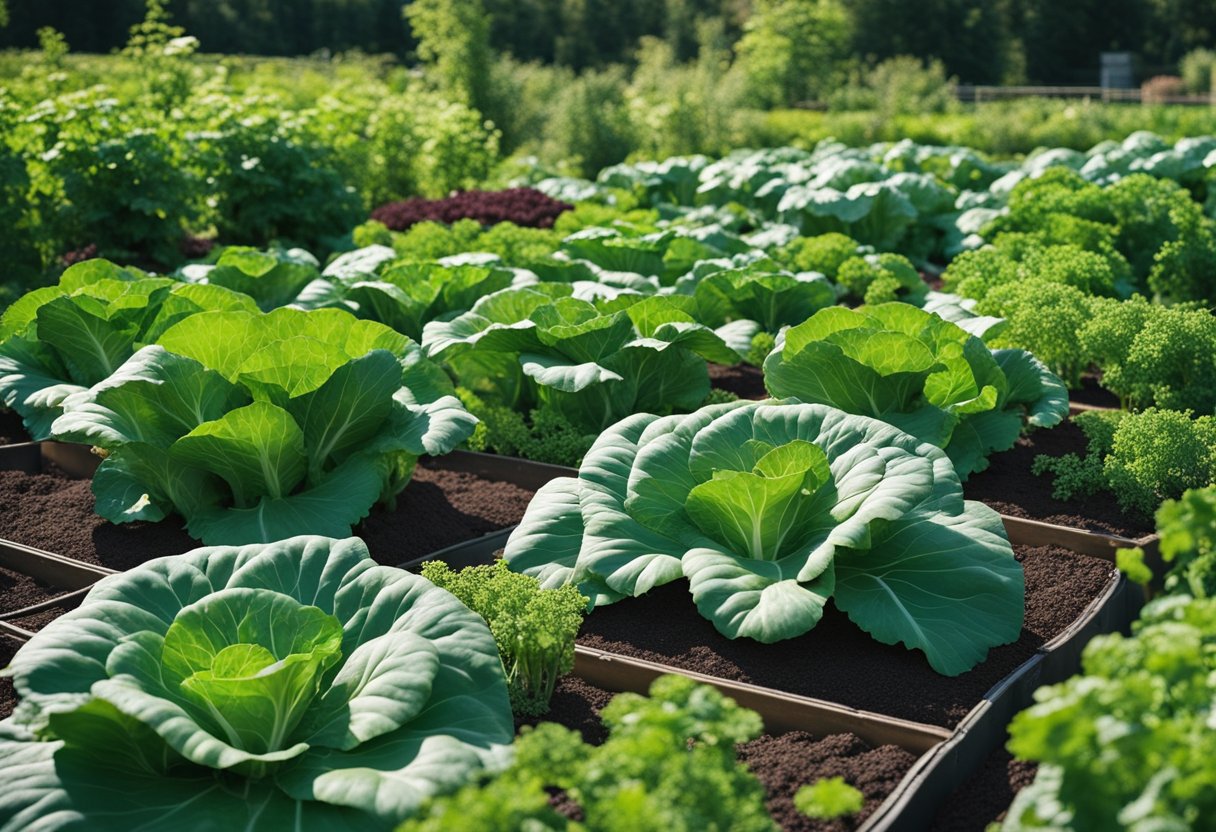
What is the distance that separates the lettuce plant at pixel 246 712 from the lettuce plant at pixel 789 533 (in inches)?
32.2

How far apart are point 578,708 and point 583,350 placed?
211 cm

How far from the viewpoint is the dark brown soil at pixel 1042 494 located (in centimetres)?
441

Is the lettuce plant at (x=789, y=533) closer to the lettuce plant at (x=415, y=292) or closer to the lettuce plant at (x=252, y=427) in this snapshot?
the lettuce plant at (x=252, y=427)

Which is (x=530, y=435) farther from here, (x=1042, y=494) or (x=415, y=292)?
(x=1042, y=494)

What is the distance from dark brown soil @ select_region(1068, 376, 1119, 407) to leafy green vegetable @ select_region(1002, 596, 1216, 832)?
416 cm

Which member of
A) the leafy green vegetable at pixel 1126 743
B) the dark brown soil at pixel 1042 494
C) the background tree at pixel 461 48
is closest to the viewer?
the leafy green vegetable at pixel 1126 743

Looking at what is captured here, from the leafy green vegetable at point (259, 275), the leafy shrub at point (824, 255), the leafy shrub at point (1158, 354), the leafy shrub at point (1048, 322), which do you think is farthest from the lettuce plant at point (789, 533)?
the leafy shrub at point (824, 255)

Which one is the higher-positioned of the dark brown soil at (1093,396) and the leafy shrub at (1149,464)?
the leafy shrub at (1149,464)

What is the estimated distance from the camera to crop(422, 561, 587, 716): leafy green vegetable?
3.13 m

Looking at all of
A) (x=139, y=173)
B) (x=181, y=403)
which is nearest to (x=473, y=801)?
(x=181, y=403)

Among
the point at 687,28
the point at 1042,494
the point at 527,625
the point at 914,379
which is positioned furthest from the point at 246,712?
the point at 687,28

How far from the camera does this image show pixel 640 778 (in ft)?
6.61

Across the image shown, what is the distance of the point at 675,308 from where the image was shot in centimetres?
542

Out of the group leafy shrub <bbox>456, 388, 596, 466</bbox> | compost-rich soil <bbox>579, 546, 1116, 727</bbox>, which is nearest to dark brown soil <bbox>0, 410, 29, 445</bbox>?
leafy shrub <bbox>456, 388, 596, 466</bbox>
